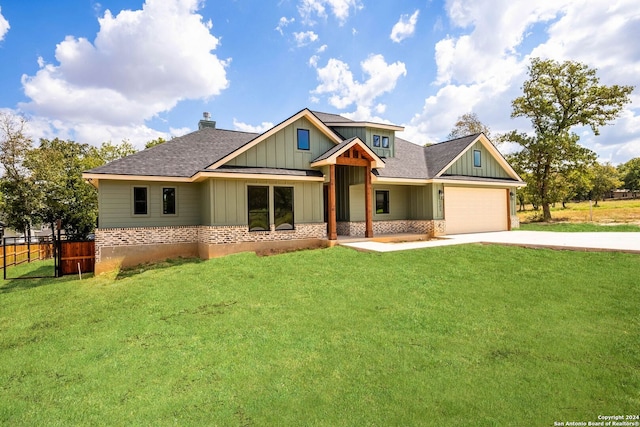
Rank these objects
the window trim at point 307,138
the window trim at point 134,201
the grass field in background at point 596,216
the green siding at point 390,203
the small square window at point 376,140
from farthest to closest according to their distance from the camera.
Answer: the grass field in background at point 596,216 < the small square window at point 376,140 < the green siding at point 390,203 < the window trim at point 307,138 < the window trim at point 134,201

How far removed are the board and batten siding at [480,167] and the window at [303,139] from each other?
8504 mm

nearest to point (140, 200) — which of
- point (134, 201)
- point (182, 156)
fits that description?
point (134, 201)

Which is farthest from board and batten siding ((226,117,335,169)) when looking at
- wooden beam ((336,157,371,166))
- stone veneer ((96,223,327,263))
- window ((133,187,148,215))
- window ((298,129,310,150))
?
window ((133,187,148,215))

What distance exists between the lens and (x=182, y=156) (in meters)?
15.7

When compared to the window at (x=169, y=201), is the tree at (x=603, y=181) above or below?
above

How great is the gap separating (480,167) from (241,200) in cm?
1485

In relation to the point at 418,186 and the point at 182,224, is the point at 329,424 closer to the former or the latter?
the point at 182,224

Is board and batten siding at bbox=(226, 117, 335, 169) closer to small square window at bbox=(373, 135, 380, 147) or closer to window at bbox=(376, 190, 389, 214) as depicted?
small square window at bbox=(373, 135, 380, 147)

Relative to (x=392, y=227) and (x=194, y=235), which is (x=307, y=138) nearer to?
(x=194, y=235)

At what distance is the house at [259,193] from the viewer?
43.8ft

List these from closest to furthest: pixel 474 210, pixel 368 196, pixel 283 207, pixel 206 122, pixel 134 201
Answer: pixel 134 201, pixel 283 207, pixel 368 196, pixel 474 210, pixel 206 122

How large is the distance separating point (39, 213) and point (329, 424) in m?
25.9

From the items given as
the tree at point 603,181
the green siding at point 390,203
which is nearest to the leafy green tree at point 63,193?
the green siding at point 390,203

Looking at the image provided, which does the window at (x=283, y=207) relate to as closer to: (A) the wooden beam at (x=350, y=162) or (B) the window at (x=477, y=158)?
(A) the wooden beam at (x=350, y=162)
